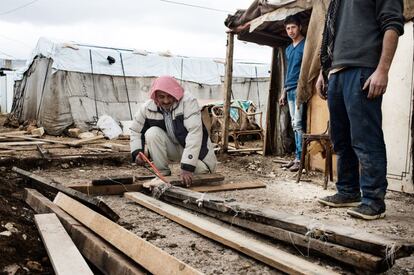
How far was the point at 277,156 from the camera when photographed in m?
7.04

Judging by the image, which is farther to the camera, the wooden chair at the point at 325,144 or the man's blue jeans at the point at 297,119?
the man's blue jeans at the point at 297,119

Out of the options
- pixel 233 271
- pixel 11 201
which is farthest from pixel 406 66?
pixel 11 201

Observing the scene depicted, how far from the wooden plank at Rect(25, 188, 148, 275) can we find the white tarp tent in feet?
36.2

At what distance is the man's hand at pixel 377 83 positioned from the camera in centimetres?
254

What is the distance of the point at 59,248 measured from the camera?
1.89 meters

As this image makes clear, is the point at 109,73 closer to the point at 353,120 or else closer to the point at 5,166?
the point at 5,166

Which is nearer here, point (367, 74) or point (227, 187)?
point (367, 74)

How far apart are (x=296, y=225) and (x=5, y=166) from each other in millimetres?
4118

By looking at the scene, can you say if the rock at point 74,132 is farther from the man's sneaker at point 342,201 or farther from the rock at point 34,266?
the rock at point 34,266

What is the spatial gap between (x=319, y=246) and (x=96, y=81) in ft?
41.3

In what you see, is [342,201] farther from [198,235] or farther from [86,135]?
[86,135]

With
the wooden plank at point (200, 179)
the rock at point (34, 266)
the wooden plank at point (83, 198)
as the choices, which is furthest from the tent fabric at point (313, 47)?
the rock at point (34, 266)

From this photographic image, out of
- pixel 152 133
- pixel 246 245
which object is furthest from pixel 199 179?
pixel 246 245

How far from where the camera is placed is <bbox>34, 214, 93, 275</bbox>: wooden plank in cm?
166
